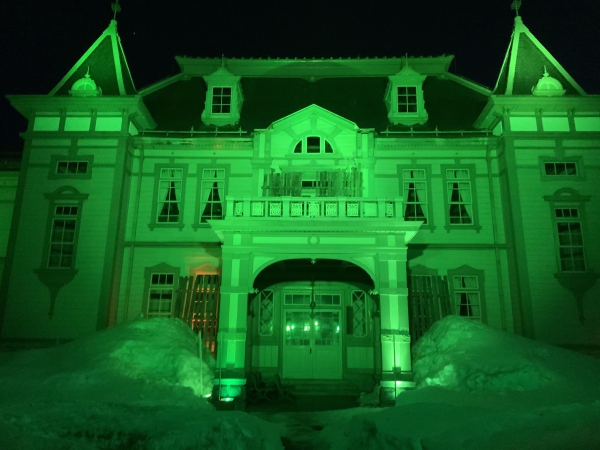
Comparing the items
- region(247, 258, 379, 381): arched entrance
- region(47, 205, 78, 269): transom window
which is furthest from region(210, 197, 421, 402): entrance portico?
region(47, 205, 78, 269): transom window

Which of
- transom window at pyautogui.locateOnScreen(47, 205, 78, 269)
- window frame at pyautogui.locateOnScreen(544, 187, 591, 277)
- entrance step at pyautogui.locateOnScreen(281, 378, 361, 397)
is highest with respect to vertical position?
window frame at pyautogui.locateOnScreen(544, 187, 591, 277)

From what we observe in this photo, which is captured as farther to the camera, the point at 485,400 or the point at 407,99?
the point at 407,99

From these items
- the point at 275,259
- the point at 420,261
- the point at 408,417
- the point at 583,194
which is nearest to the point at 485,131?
the point at 583,194

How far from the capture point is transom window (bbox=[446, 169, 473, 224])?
21.4 metres

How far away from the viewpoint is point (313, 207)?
17.5 meters

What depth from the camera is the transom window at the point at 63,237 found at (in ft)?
66.0

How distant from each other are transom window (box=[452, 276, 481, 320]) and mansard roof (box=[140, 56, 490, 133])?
679 cm

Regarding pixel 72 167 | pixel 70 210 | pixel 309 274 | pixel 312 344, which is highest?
pixel 72 167

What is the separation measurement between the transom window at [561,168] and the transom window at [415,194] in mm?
4687

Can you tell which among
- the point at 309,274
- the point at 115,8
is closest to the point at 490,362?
the point at 309,274

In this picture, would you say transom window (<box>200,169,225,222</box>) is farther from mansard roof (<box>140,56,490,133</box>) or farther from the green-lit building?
mansard roof (<box>140,56,490,133</box>)

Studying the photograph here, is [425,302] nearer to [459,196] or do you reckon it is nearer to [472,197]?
[459,196]

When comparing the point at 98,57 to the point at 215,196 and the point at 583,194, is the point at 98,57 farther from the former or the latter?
the point at 583,194

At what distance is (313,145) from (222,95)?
5.33 m
